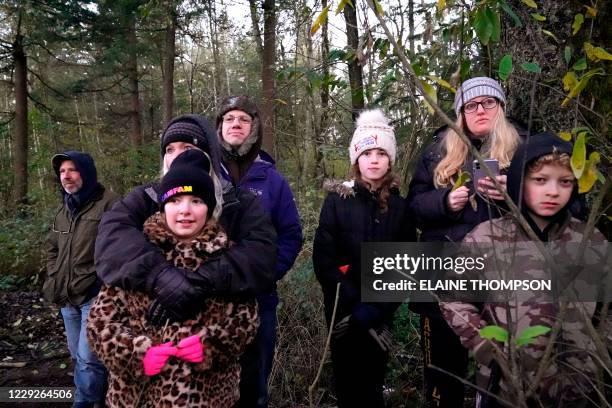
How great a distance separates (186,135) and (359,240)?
121 cm

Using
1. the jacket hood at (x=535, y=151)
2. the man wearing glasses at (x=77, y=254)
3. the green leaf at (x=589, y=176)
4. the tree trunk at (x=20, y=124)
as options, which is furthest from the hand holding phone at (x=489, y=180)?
the tree trunk at (x=20, y=124)

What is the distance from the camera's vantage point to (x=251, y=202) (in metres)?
2.29

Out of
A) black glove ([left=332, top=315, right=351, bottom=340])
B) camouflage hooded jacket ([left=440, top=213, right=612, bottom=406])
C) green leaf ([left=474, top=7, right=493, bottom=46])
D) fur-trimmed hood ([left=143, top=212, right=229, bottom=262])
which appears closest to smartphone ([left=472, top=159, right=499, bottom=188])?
camouflage hooded jacket ([left=440, top=213, right=612, bottom=406])

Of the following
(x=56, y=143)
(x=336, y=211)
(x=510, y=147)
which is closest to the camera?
(x=510, y=147)

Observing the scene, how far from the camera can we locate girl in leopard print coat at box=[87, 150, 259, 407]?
184 cm

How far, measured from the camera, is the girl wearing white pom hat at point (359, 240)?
8.46 feet

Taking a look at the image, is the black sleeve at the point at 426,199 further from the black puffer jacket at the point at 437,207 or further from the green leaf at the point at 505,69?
the green leaf at the point at 505,69

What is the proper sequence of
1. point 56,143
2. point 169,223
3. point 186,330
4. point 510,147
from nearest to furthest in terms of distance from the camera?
point 186,330 → point 169,223 → point 510,147 → point 56,143

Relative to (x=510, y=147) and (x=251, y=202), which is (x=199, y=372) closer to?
(x=251, y=202)

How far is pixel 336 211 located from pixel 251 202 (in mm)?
626

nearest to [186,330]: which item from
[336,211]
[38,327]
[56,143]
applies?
[336,211]

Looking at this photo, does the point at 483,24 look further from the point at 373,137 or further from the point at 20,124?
the point at 20,124

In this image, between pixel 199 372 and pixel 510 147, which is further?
pixel 510 147

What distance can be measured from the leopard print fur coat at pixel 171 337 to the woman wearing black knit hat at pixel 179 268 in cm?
6
